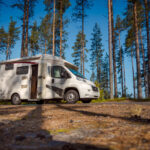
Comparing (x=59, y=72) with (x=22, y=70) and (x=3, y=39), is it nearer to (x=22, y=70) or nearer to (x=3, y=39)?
(x=22, y=70)

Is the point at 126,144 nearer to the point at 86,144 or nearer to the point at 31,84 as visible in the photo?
the point at 86,144

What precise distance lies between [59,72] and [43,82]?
1.13 meters

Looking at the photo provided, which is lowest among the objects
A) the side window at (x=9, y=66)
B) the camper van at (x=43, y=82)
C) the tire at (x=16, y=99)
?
the tire at (x=16, y=99)

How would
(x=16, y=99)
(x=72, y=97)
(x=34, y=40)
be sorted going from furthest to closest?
1. (x=34, y=40)
2. (x=16, y=99)
3. (x=72, y=97)

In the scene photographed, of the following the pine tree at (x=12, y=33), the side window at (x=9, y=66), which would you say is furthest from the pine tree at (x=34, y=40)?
the side window at (x=9, y=66)

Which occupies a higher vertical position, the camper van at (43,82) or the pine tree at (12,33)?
the pine tree at (12,33)

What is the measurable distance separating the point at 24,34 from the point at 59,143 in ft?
61.0

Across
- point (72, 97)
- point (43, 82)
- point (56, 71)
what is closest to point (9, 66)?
point (43, 82)

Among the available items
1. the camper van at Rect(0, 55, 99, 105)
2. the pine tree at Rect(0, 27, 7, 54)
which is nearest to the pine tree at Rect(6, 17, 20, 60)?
the pine tree at Rect(0, 27, 7, 54)

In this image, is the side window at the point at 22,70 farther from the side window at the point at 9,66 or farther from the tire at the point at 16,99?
the tire at the point at 16,99

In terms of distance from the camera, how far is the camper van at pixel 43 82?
874cm

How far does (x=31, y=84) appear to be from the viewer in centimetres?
1005

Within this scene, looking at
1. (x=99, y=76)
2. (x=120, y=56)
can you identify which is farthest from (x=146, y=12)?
(x=99, y=76)

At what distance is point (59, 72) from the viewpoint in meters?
9.24
